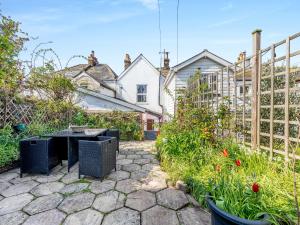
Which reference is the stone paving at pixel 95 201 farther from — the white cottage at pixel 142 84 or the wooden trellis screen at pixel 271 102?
the white cottage at pixel 142 84

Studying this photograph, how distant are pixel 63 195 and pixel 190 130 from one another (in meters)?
2.98

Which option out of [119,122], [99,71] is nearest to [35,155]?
[119,122]

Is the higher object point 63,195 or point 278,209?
point 278,209

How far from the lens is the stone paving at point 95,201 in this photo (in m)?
2.06

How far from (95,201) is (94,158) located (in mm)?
807

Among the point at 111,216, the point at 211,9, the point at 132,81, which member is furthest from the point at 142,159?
the point at 132,81

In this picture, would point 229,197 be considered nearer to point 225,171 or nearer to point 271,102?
point 225,171

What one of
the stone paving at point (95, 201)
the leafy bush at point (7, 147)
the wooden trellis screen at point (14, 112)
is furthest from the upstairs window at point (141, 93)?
the stone paving at point (95, 201)

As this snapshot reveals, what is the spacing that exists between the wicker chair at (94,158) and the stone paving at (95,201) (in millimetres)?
158

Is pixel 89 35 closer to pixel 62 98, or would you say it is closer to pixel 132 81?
pixel 62 98

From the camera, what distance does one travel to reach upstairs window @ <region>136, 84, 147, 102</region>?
50.5ft

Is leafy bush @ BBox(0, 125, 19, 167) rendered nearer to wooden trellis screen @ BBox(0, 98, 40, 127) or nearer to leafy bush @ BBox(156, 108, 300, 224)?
wooden trellis screen @ BBox(0, 98, 40, 127)

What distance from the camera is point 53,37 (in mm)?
6410

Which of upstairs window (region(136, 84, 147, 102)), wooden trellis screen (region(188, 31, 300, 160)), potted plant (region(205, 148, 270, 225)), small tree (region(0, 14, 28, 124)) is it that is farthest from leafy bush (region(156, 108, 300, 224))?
upstairs window (region(136, 84, 147, 102))
